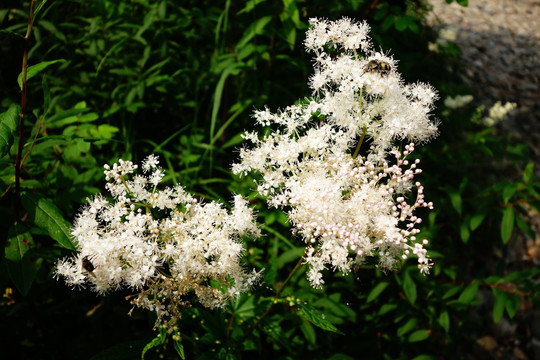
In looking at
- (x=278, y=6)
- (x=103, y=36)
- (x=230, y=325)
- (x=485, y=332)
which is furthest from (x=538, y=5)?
(x=230, y=325)

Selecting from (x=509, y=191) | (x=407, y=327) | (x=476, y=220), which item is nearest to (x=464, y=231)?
(x=476, y=220)

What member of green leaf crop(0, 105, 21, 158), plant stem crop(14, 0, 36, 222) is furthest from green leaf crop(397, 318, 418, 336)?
green leaf crop(0, 105, 21, 158)

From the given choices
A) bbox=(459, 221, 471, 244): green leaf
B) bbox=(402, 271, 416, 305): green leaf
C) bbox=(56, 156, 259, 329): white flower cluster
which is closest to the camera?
bbox=(56, 156, 259, 329): white flower cluster

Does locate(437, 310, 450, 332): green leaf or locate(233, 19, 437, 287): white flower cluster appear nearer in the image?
locate(233, 19, 437, 287): white flower cluster

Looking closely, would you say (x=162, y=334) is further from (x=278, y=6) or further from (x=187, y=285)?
(x=278, y=6)

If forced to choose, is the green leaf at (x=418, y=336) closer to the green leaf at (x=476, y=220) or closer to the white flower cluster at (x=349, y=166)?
the green leaf at (x=476, y=220)

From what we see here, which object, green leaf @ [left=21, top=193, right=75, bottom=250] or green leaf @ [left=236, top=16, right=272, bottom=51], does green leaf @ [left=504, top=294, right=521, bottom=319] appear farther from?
green leaf @ [left=21, top=193, right=75, bottom=250]

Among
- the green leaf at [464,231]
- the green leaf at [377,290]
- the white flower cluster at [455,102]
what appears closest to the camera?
the green leaf at [377,290]

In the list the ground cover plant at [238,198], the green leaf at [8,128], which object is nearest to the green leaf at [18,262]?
the ground cover plant at [238,198]
